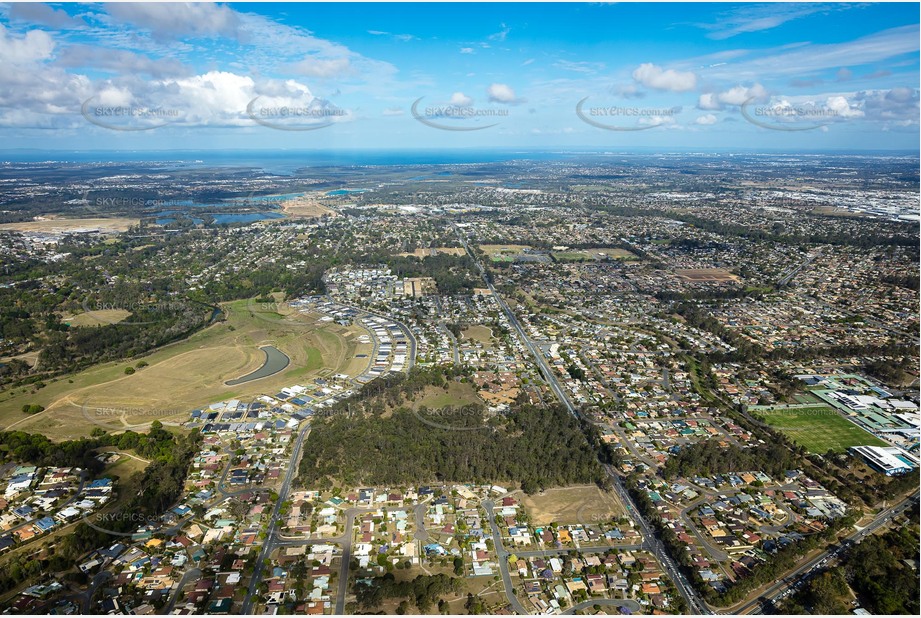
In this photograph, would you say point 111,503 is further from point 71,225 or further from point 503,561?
point 71,225

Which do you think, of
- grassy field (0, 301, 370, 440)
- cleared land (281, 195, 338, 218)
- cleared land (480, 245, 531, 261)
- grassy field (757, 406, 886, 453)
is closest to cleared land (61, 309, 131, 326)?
grassy field (0, 301, 370, 440)

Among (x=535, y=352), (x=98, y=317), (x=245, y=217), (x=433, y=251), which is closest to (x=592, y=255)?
(x=433, y=251)

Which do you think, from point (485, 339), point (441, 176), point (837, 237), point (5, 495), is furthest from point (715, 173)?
point (5, 495)

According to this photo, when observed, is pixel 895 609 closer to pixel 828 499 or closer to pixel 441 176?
pixel 828 499

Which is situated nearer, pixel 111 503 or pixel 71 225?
pixel 111 503

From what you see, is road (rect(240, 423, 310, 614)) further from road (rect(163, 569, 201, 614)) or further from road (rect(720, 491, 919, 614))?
road (rect(720, 491, 919, 614))
